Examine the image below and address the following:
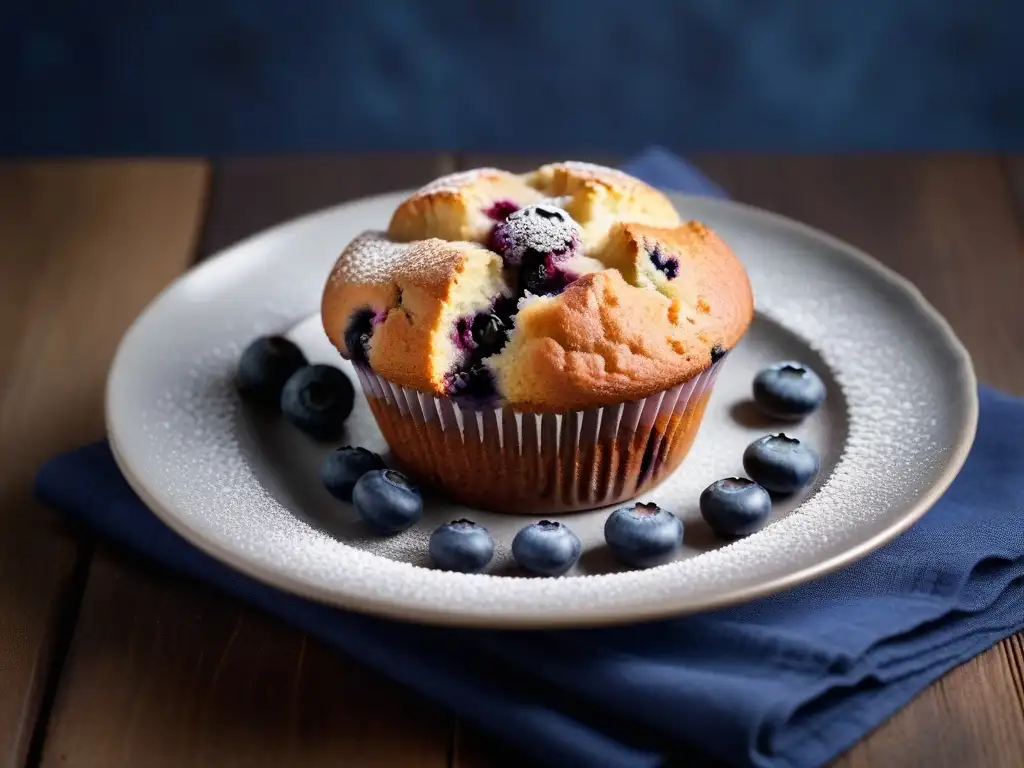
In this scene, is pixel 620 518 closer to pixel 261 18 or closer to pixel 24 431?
pixel 24 431

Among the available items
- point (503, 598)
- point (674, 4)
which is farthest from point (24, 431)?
point (674, 4)

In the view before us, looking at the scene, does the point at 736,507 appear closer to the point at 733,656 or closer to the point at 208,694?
the point at 733,656

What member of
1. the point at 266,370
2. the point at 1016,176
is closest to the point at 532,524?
the point at 266,370

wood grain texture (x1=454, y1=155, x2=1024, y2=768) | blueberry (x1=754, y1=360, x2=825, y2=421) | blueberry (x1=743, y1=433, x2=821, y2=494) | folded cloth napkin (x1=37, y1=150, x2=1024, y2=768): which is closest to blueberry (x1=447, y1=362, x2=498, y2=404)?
folded cloth napkin (x1=37, y1=150, x2=1024, y2=768)

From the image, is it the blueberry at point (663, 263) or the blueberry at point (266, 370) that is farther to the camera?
the blueberry at point (266, 370)

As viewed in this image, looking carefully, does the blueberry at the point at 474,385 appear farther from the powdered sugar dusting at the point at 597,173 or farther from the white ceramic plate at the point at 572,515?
the powdered sugar dusting at the point at 597,173

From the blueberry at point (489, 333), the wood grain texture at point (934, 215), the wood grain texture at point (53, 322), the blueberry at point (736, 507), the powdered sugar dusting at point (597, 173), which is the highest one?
the powdered sugar dusting at point (597, 173)

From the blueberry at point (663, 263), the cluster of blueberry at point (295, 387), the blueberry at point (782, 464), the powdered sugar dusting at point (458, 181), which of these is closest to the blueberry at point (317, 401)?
the cluster of blueberry at point (295, 387)
